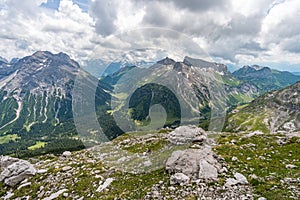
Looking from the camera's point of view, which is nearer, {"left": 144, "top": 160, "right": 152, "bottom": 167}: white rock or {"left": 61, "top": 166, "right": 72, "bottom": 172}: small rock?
{"left": 144, "top": 160, "right": 152, "bottom": 167}: white rock

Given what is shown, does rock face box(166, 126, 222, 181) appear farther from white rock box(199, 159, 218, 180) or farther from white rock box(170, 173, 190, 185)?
white rock box(170, 173, 190, 185)

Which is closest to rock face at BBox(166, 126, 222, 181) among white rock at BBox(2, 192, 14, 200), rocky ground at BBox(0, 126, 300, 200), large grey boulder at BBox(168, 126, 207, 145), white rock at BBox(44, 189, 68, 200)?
rocky ground at BBox(0, 126, 300, 200)

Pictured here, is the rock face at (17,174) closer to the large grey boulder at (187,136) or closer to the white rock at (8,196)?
the white rock at (8,196)

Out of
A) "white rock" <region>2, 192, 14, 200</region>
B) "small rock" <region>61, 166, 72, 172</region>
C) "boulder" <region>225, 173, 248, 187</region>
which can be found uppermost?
"boulder" <region>225, 173, 248, 187</region>

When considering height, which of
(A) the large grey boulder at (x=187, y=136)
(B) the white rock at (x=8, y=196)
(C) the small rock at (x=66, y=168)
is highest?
(A) the large grey boulder at (x=187, y=136)

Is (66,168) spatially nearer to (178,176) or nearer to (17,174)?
(17,174)

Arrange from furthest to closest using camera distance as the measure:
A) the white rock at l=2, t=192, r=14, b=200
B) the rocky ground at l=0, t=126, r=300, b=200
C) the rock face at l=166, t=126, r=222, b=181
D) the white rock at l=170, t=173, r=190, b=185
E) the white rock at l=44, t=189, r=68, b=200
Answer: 1. the white rock at l=2, t=192, r=14, b=200
2. the white rock at l=44, t=189, r=68, b=200
3. the rock face at l=166, t=126, r=222, b=181
4. the white rock at l=170, t=173, r=190, b=185
5. the rocky ground at l=0, t=126, r=300, b=200

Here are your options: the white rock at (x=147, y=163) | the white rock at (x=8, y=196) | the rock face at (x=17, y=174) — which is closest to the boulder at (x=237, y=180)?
the white rock at (x=147, y=163)

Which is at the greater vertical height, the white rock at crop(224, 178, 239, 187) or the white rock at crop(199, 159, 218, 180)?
the white rock at crop(199, 159, 218, 180)
